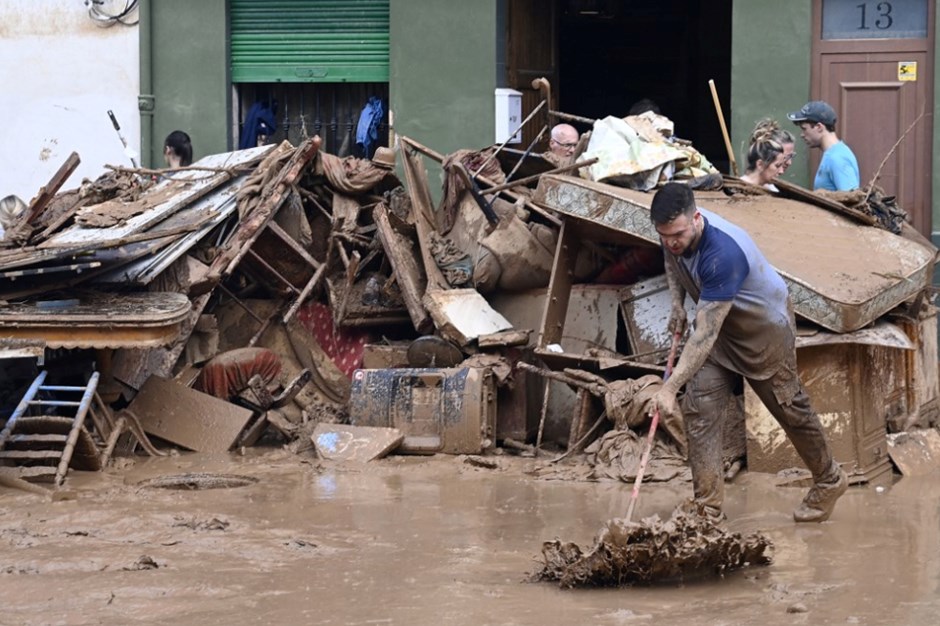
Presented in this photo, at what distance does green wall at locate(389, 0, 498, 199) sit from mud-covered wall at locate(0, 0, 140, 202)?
102 inches

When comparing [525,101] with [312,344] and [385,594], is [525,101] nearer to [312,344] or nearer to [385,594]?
[312,344]

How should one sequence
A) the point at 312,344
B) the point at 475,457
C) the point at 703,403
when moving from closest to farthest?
the point at 703,403 → the point at 475,457 → the point at 312,344

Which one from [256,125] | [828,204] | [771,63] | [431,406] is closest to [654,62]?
[771,63]

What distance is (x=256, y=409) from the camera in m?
10.9

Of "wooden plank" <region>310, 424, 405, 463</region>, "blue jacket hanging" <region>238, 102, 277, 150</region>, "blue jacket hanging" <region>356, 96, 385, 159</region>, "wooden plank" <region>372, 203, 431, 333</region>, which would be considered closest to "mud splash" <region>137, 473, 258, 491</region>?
"wooden plank" <region>310, 424, 405, 463</region>

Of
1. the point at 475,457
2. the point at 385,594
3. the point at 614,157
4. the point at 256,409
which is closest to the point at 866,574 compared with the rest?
the point at 385,594

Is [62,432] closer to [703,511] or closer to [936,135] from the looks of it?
[703,511]

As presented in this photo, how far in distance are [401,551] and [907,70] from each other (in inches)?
282

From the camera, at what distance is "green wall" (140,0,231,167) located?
1455 centimetres

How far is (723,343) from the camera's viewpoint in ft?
25.7

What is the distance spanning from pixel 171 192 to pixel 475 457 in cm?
365

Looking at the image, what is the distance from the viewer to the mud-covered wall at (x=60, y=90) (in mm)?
14688

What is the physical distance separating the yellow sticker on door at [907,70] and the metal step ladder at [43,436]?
22.7 ft

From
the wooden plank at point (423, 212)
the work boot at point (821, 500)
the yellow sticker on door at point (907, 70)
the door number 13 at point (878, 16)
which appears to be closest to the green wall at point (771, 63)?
the door number 13 at point (878, 16)
